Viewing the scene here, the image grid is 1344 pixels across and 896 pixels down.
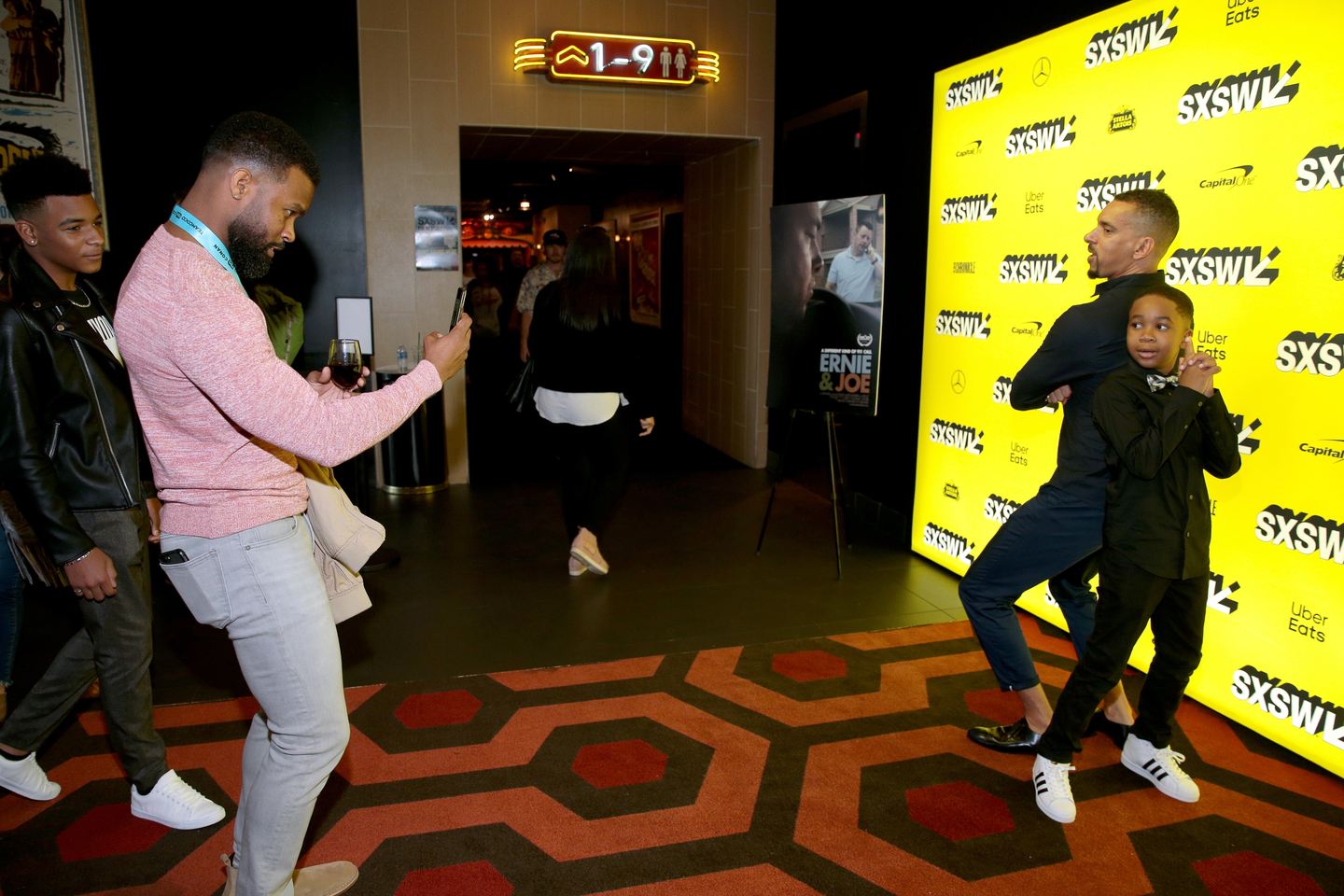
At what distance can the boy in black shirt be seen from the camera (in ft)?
7.57

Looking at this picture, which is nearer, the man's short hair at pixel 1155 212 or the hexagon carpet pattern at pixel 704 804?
the hexagon carpet pattern at pixel 704 804

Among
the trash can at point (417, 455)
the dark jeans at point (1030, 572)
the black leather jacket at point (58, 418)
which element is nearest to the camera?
the black leather jacket at point (58, 418)

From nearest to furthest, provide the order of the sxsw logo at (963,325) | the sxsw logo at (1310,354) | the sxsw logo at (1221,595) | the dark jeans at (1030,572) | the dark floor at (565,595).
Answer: the dark jeans at (1030,572)
the sxsw logo at (1310,354)
the sxsw logo at (1221,595)
the dark floor at (565,595)
the sxsw logo at (963,325)

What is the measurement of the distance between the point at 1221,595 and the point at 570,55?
17.5 feet

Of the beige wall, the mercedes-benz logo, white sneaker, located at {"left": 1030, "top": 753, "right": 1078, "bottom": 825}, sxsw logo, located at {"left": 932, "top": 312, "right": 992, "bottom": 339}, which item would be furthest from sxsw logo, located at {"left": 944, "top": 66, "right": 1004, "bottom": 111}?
white sneaker, located at {"left": 1030, "top": 753, "right": 1078, "bottom": 825}

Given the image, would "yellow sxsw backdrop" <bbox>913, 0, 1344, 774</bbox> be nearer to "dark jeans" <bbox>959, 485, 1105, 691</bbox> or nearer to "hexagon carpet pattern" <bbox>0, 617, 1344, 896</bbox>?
"hexagon carpet pattern" <bbox>0, 617, 1344, 896</bbox>

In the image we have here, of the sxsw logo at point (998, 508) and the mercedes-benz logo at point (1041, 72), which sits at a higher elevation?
the mercedes-benz logo at point (1041, 72)

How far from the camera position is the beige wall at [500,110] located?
19.9 ft

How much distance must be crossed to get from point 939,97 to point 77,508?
4285 millimetres

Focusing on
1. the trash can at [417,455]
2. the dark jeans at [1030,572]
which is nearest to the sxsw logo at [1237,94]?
the dark jeans at [1030,572]

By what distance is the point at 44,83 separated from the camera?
5.38 metres

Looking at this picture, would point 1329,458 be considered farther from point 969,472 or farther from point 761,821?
point 761,821

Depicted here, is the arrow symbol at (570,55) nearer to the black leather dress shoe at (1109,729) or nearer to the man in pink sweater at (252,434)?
the man in pink sweater at (252,434)

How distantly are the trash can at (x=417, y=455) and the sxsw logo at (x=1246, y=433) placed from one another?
491cm
